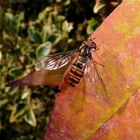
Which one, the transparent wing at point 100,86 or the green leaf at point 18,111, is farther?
the green leaf at point 18,111

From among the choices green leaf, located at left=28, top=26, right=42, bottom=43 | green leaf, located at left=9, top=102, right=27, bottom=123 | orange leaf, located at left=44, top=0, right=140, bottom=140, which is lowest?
green leaf, located at left=9, top=102, right=27, bottom=123

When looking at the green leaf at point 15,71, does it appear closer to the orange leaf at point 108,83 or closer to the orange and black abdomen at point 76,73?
the orange and black abdomen at point 76,73

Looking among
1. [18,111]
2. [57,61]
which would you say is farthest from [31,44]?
[57,61]

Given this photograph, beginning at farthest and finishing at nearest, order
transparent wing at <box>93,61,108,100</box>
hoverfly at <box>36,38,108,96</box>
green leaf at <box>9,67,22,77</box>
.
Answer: green leaf at <box>9,67,22,77</box>
hoverfly at <box>36,38,108,96</box>
transparent wing at <box>93,61,108,100</box>

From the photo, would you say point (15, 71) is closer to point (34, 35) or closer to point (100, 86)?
point (34, 35)

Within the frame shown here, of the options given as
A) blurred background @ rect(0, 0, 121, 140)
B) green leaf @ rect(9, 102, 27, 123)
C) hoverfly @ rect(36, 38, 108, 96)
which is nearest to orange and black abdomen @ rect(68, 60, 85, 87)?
hoverfly @ rect(36, 38, 108, 96)

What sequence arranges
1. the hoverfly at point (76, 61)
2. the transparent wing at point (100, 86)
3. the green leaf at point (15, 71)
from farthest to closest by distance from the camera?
the green leaf at point (15, 71), the hoverfly at point (76, 61), the transparent wing at point (100, 86)

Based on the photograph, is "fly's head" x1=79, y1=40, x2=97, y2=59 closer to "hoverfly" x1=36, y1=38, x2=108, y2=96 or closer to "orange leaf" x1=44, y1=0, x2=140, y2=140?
"hoverfly" x1=36, y1=38, x2=108, y2=96

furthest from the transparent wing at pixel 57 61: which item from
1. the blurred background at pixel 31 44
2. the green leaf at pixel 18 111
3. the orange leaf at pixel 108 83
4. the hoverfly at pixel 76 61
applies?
the green leaf at pixel 18 111
